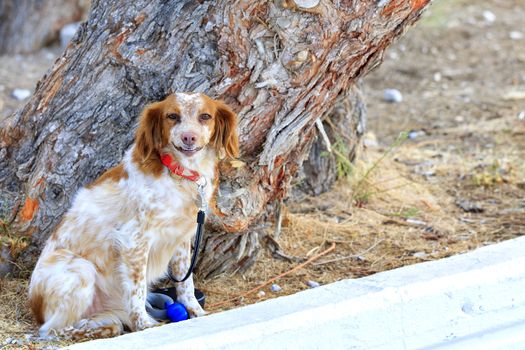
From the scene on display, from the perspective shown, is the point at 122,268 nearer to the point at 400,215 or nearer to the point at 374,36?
the point at 374,36

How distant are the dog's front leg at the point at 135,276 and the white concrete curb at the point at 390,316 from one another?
43cm

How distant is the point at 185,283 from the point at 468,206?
234 centimetres

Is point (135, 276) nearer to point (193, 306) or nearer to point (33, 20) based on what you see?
point (193, 306)

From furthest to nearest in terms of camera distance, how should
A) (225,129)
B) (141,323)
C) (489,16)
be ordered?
(489,16), (141,323), (225,129)

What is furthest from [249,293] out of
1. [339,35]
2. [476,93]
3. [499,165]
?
[476,93]

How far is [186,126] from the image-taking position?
397cm

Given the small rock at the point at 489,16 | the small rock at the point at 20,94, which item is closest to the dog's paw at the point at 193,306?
the small rock at the point at 20,94

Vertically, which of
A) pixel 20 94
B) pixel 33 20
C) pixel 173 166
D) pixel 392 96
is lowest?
pixel 392 96

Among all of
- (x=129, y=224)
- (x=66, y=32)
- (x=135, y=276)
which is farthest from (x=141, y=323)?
(x=66, y=32)

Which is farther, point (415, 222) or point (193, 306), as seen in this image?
point (415, 222)

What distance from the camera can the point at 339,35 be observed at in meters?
4.20

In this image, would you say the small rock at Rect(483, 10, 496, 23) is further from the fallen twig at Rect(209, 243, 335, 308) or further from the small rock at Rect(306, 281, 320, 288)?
the small rock at Rect(306, 281, 320, 288)

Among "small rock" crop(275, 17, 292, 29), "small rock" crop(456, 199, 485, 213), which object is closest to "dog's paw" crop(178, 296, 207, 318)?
"small rock" crop(275, 17, 292, 29)

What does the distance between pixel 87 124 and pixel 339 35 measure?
4.36ft
